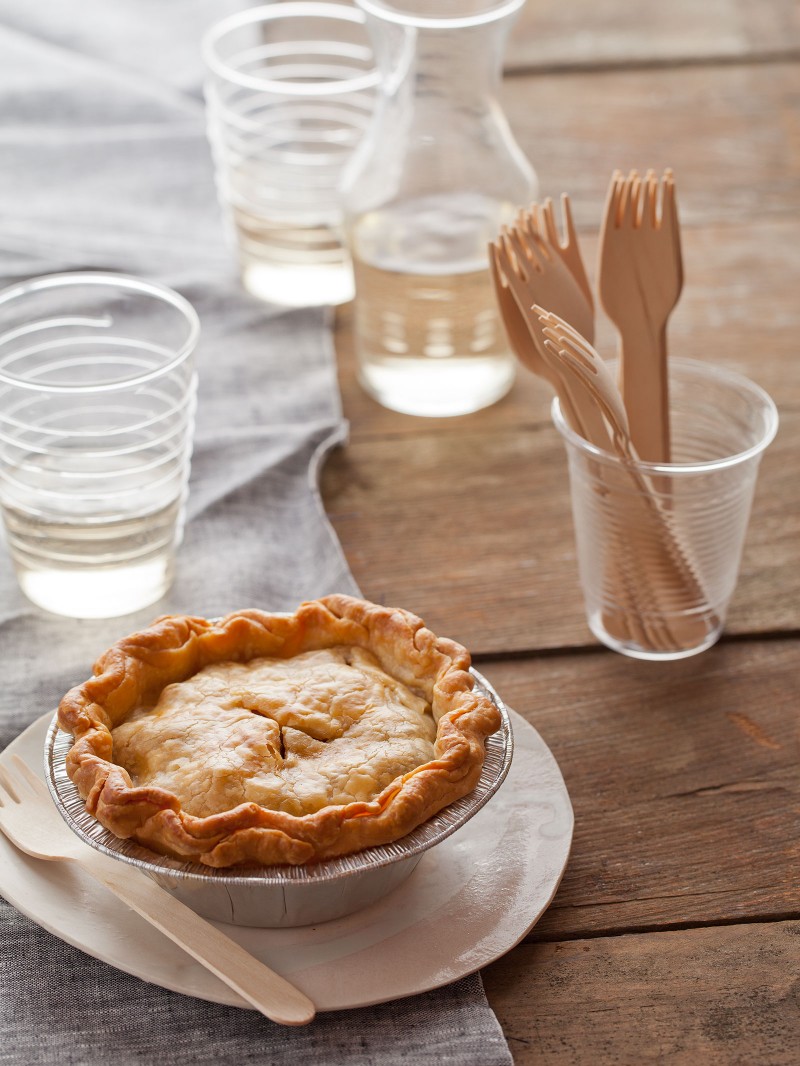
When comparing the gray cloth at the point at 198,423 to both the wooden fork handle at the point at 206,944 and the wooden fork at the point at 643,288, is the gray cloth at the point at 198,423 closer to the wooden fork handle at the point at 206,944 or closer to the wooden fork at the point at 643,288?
the wooden fork handle at the point at 206,944

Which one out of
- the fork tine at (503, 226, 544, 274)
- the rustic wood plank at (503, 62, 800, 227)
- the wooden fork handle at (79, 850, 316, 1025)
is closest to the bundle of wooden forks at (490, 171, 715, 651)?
the fork tine at (503, 226, 544, 274)

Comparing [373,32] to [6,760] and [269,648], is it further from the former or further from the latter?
[6,760]

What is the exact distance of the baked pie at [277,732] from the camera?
725 millimetres

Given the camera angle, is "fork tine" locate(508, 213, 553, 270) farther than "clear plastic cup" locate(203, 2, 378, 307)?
No

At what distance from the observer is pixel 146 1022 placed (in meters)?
0.75

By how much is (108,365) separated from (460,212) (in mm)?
373

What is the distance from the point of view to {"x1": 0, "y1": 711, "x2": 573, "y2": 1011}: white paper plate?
0.75 meters

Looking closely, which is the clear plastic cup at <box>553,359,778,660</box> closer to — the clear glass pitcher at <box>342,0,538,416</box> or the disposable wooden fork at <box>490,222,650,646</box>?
the disposable wooden fork at <box>490,222,650,646</box>

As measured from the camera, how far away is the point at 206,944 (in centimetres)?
75

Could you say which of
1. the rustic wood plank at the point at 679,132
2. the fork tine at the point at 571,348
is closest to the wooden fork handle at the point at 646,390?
the fork tine at the point at 571,348

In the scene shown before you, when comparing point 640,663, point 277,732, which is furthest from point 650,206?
point 277,732

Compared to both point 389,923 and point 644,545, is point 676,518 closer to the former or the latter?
point 644,545

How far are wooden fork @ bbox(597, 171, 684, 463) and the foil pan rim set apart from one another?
0.35 metres

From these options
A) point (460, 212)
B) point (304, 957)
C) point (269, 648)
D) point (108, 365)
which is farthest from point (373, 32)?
point (304, 957)
